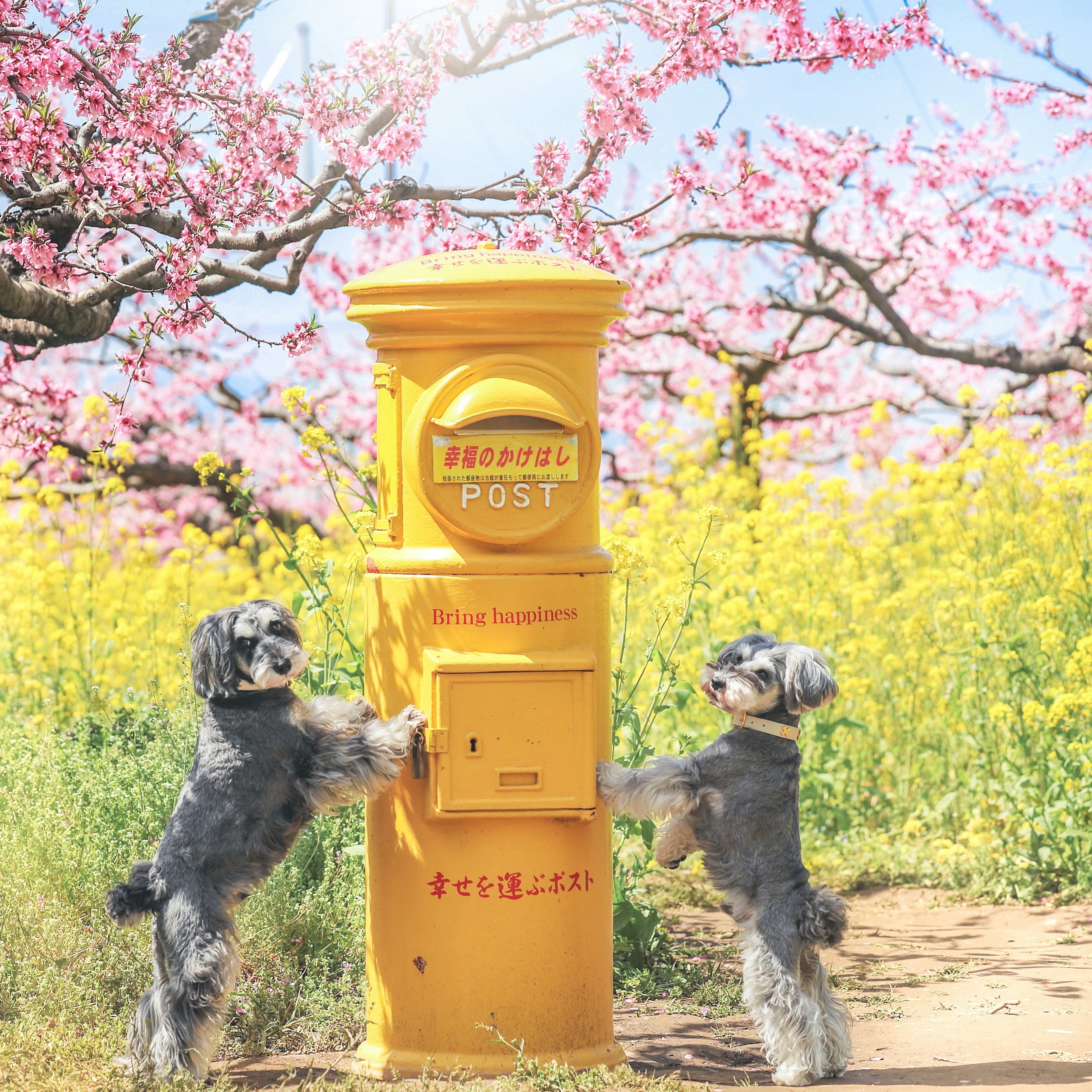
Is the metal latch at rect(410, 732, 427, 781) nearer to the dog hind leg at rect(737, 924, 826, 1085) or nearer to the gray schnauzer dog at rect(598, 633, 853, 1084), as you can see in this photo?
the gray schnauzer dog at rect(598, 633, 853, 1084)

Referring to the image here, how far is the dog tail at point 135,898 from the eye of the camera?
3209 mm

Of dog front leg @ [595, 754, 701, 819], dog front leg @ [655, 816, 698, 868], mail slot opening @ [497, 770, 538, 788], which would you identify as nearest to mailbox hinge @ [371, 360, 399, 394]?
mail slot opening @ [497, 770, 538, 788]

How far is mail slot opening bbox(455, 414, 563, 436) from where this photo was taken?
3131 millimetres

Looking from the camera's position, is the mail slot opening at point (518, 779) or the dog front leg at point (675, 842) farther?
the dog front leg at point (675, 842)

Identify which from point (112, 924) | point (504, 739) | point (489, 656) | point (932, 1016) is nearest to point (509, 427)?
point (489, 656)

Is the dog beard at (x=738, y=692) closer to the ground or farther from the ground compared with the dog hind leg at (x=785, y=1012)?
farther from the ground

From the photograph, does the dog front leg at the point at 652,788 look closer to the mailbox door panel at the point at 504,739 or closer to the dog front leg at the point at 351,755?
the mailbox door panel at the point at 504,739

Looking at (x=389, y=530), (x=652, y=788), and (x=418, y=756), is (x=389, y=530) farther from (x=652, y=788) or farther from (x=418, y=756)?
(x=652, y=788)

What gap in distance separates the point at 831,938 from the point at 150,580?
580 centimetres

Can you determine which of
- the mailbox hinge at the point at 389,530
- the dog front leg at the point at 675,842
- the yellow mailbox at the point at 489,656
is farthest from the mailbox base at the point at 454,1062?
the mailbox hinge at the point at 389,530

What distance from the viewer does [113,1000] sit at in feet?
12.5

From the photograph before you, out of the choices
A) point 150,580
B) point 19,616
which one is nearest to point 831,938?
point 19,616

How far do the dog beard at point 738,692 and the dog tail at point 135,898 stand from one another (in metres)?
1.49

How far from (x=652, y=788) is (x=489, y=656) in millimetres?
552
